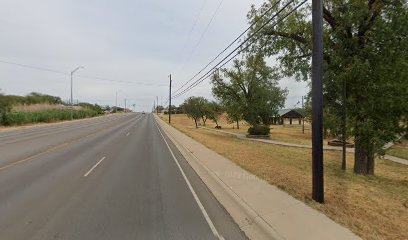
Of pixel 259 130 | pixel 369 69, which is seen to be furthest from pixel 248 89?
pixel 369 69

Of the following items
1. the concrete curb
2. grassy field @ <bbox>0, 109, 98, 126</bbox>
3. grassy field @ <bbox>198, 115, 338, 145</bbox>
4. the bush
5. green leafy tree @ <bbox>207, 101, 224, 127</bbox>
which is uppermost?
green leafy tree @ <bbox>207, 101, 224, 127</bbox>

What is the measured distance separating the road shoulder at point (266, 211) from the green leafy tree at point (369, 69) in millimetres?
4946

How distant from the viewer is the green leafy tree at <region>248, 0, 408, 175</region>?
1244 centimetres

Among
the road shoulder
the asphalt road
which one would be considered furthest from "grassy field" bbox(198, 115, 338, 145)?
Result: the asphalt road

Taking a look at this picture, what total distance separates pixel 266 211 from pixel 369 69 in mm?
8015

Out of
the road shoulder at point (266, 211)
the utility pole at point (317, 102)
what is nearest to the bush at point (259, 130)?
the road shoulder at point (266, 211)

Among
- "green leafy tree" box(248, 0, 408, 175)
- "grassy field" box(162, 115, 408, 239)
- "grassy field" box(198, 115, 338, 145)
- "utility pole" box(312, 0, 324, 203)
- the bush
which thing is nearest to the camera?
"grassy field" box(162, 115, 408, 239)

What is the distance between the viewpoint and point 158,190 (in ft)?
31.2

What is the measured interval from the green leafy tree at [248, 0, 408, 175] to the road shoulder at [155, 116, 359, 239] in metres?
4.95

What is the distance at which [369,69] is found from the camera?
12.7 metres

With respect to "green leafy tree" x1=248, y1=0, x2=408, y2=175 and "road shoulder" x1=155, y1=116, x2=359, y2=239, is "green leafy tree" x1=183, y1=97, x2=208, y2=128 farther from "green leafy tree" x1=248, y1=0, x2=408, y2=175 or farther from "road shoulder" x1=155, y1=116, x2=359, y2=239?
"road shoulder" x1=155, y1=116, x2=359, y2=239

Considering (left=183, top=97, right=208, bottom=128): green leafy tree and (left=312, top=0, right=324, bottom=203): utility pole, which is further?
(left=183, top=97, right=208, bottom=128): green leafy tree

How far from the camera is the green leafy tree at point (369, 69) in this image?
40.8ft

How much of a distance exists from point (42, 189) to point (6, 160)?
21.5 feet
